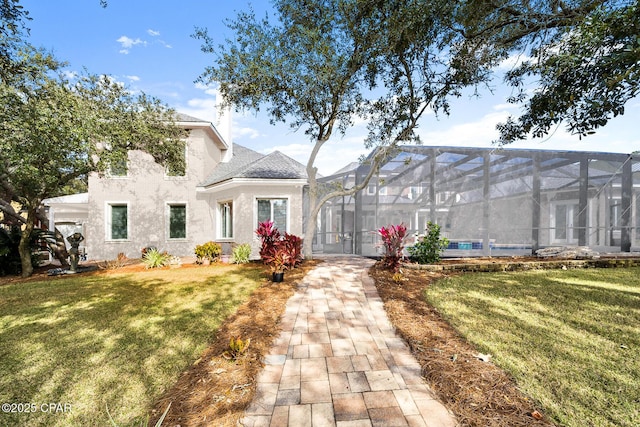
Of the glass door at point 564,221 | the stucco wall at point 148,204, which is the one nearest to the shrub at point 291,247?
the stucco wall at point 148,204

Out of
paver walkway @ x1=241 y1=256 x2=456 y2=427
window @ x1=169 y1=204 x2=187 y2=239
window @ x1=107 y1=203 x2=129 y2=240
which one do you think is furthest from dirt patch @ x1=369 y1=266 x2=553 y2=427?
window @ x1=107 y1=203 x2=129 y2=240

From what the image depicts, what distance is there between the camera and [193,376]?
2.95 m

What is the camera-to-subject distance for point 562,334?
379cm

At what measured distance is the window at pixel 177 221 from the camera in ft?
44.4

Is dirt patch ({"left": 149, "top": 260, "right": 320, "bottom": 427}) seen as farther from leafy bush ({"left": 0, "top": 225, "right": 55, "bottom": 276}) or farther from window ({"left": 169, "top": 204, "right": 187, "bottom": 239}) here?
leafy bush ({"left": 0, "top": 225, "right": 55, "bottom": 276})

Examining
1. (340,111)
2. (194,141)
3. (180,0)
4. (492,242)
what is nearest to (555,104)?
(340,111)

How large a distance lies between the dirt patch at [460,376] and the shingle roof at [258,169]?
831 cm

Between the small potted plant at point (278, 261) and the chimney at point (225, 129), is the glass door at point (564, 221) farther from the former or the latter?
the chimney at point (225, 129)

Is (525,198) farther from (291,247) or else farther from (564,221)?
(291,247)

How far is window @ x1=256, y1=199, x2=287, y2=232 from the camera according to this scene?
38.9 ft

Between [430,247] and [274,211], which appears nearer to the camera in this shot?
[430,247]

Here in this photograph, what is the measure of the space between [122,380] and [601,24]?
26.1 ft

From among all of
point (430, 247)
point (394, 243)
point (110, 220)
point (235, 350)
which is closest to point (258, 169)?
Result: point (394, 243)

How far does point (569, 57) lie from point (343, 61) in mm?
5448
